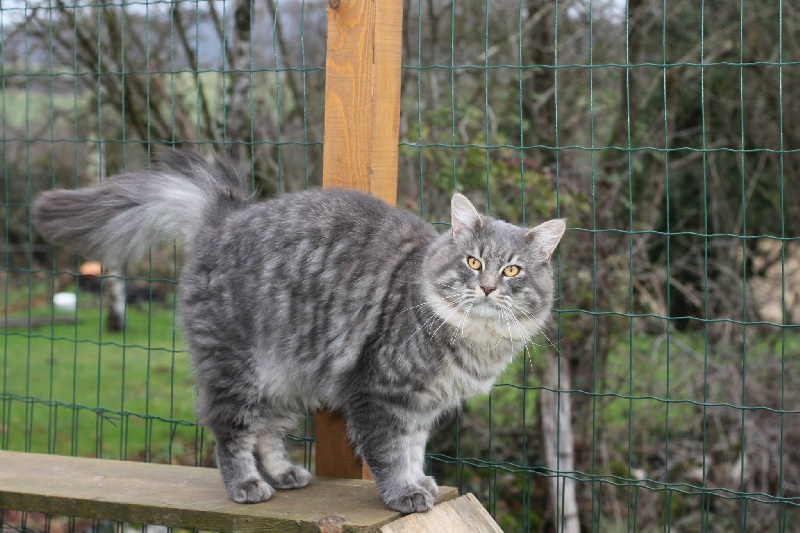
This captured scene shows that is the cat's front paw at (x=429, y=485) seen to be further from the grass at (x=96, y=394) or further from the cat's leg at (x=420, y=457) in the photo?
the grass at (x=96, y=394)

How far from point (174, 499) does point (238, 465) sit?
0.90 ft

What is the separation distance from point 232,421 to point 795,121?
5.16m

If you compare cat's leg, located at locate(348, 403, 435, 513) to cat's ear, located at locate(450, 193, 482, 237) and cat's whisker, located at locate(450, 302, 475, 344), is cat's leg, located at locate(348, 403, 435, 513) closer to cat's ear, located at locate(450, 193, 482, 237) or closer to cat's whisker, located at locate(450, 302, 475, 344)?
cat's whisker, located at locate(450, 302, 475, 344)

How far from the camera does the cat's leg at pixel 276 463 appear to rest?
3.42 m

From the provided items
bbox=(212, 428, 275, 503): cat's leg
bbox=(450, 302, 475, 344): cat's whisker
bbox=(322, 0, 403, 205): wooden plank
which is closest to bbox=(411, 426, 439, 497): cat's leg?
bbox=(450, 302, 475, 344): cat's whisker

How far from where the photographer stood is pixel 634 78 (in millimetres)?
5957

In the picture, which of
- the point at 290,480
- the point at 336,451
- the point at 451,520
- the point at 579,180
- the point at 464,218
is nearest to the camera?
the point at 464,218

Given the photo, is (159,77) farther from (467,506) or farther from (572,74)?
(467,506)

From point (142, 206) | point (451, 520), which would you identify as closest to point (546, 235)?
point (451, 520)

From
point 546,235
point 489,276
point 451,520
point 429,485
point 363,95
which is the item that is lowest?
point 451,520

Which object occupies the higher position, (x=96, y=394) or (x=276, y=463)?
(x=276, y=463)

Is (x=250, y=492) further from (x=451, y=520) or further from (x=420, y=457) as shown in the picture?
(x=451, y=520)

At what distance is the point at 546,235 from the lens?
9.94 feet

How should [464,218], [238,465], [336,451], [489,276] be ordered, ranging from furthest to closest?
[336,451]
[238,465]
[464,218]
[489,276]
